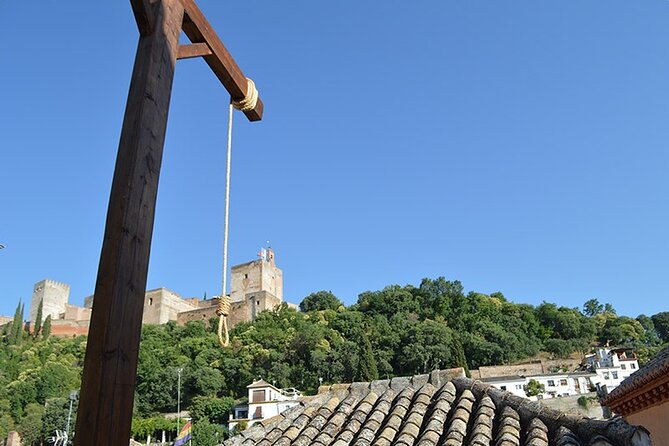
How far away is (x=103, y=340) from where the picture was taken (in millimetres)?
1446

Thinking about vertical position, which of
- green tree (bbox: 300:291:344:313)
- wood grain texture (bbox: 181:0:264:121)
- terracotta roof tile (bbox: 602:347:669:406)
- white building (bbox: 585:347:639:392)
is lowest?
terracotta roof tile (bbox: 602:347:669:406)

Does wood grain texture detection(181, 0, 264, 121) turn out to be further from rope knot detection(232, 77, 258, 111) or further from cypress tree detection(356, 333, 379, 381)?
cypress tree detection(356, 333, 379, 381)

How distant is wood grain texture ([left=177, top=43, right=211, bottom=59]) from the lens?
215 centimetres

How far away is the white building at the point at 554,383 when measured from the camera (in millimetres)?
46969

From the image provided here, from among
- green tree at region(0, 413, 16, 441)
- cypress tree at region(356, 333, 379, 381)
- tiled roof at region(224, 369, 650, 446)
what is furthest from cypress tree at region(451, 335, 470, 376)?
tiled roof at region(224, 369, 650, 446)

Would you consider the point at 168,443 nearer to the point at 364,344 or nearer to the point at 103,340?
the point at 364,344

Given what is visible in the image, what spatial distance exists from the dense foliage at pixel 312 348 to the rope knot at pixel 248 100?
1605 inches

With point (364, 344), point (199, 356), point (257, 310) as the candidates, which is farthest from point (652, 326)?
point (199, 356)

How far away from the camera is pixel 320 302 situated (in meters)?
74.5

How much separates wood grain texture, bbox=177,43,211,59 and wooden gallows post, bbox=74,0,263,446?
0.04 m

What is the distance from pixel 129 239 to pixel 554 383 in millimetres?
52391

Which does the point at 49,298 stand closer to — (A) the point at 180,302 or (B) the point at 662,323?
(A) the point at 180,302

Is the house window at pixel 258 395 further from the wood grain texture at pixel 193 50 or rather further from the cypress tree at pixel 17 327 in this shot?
the wood grain texture at pixel 193 50

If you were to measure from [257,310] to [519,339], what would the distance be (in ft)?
104
